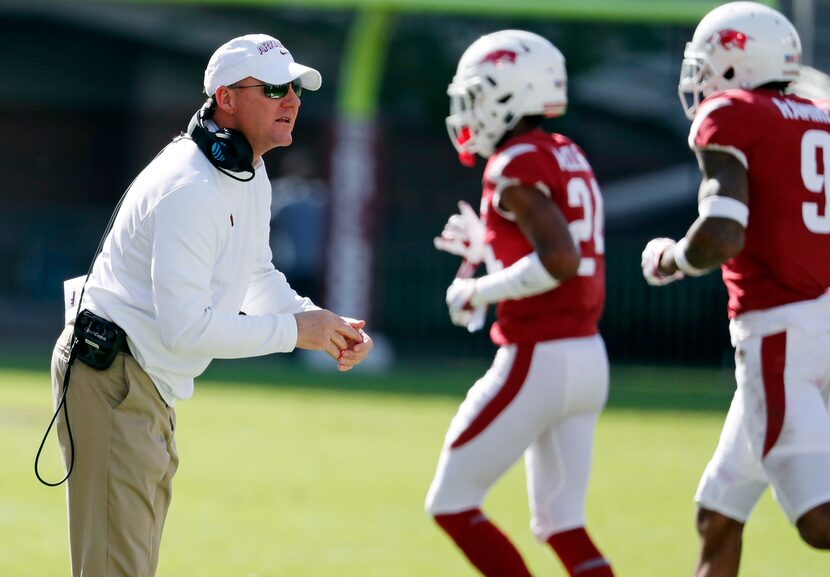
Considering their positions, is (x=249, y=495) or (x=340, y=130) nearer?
(x=249, y=495)

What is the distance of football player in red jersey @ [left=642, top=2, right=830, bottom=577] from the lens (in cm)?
484

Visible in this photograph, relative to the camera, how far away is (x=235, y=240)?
15.6ft

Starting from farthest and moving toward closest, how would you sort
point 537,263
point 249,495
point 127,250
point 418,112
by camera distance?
point 418,112, point 249,495, point 537,263, point 127,250

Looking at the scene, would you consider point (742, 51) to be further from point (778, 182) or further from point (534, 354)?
point (534, 354)

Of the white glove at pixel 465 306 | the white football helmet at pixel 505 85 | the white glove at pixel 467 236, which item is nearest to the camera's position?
the white glove at pixel 465 306

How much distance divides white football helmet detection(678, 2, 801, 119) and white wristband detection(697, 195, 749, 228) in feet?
1.88

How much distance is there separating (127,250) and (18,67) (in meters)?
19.7

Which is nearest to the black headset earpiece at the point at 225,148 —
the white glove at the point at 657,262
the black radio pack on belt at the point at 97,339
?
the black radio pack on belt at the point at 97,339

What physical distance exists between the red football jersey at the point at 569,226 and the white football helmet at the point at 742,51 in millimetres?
514

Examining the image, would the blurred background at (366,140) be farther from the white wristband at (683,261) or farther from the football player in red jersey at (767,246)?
the white wristband at (683,261)

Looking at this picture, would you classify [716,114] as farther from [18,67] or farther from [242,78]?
[18,67]

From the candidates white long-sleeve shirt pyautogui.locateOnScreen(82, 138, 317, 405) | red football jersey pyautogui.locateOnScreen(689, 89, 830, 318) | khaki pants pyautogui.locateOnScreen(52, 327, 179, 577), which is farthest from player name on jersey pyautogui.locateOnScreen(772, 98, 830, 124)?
khaki pants pyautogui.locateOnScreen(52, 327, 179, 577)

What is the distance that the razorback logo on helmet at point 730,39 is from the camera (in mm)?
5070

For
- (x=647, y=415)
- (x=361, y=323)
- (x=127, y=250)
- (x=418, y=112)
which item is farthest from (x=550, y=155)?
(x=418, y=112)
